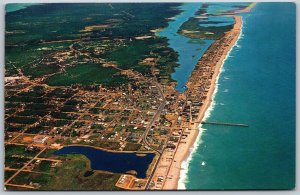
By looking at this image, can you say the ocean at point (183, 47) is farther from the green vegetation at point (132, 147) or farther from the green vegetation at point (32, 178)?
the green vegetation at point (32, 178)

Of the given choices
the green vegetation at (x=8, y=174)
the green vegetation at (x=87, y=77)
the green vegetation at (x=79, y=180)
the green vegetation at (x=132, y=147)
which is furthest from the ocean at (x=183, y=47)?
the green vegetation at (x=8, y=174)

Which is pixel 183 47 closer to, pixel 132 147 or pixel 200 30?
pixel 200 30

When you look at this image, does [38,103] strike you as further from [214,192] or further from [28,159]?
[214,192]

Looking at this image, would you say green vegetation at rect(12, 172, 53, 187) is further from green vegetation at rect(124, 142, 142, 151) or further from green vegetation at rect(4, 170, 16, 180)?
green vegetation at rect(124, 142, 142, 151)

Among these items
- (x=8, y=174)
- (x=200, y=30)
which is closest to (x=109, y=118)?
(x=8, y=174)

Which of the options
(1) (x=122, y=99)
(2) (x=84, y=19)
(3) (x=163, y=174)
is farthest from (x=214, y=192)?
(2) (x=84, y=19)

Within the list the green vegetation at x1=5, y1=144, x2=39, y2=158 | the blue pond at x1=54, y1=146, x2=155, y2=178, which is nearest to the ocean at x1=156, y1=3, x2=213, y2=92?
the blue pond at x1=54, y1=146, x2=155, y2=178
